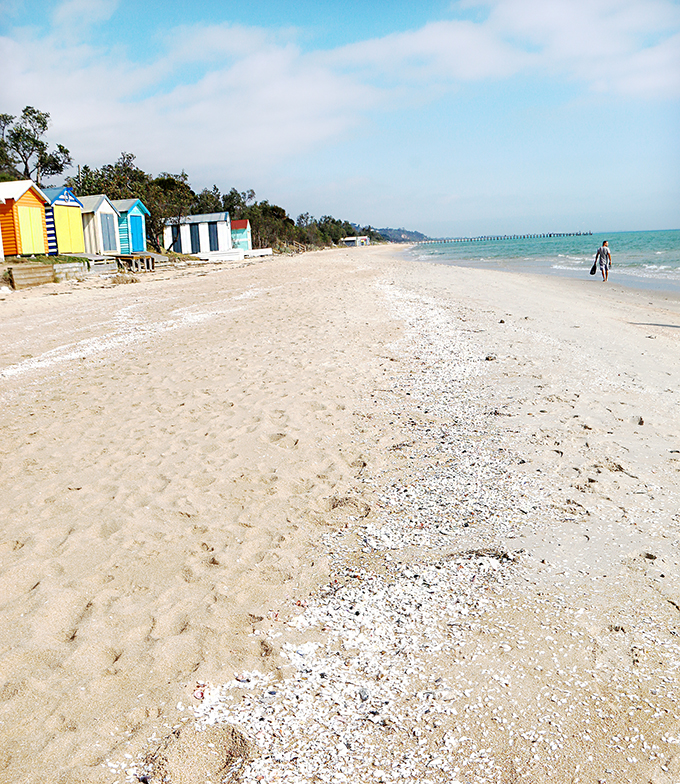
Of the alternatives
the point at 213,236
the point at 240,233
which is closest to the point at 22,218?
the point at 213,236

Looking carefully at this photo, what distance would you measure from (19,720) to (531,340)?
27.4 ft

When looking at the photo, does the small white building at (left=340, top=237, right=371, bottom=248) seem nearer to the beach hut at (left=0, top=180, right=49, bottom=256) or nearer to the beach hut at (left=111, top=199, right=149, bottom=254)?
the beach hut at (left=111, top=199, right=149, bottom=254)

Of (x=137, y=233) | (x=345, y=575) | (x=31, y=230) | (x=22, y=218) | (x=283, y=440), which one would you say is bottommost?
(x=345, y=575)

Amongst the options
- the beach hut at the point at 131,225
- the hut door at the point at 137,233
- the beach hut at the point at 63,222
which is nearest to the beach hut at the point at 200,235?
the beach hut at the point at 131,225

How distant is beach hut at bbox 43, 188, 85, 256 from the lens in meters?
28.1

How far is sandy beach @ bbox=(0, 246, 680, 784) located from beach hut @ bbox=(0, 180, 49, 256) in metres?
21.2

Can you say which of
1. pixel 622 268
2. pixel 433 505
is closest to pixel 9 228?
pixel 433 505

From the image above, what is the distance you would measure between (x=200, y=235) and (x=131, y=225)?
39.8ft

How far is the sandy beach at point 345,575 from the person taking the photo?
7.30 ft

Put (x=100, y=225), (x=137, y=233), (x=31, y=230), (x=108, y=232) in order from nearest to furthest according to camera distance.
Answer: (x=31, y=230) → (x=100, y=225) → (x=108, y=232) → (x=137, y=233)

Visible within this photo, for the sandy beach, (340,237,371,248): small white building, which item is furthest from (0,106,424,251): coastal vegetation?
(340,237,371,248): small white building

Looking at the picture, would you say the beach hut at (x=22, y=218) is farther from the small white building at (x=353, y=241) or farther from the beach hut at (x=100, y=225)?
the small white building at (x=353, y=241)

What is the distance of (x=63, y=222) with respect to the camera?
2933 centimetres

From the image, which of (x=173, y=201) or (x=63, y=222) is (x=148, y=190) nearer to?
(x=173, y=201)
